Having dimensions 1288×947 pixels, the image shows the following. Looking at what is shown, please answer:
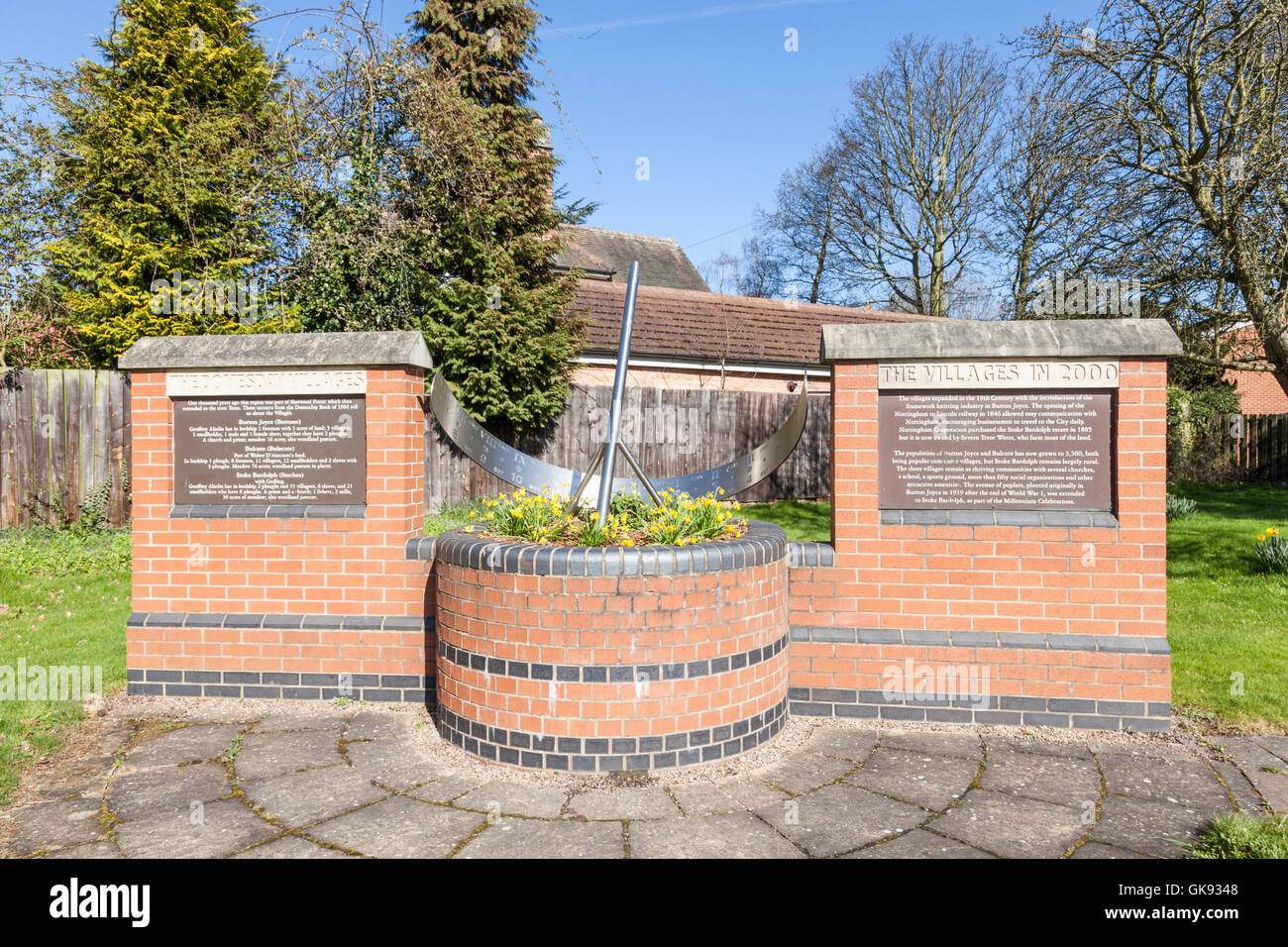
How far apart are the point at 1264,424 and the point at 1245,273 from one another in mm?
11522

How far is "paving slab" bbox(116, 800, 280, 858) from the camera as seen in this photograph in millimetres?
3127

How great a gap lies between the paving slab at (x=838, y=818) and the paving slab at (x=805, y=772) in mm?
93

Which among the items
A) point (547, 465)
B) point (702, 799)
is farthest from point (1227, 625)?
point (547, 465)

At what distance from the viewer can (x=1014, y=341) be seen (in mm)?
4516

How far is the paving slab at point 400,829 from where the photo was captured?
313 centimetres

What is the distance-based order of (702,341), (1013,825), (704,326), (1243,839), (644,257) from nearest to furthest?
(1243,839)
(1013,825)
(702,341)
(704,326)
(644,257)

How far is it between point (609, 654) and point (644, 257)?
24.9 meters

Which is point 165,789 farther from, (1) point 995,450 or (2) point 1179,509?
(2) point 1179,509

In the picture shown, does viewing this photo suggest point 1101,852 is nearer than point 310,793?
Yes

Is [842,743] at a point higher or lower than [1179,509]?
lower

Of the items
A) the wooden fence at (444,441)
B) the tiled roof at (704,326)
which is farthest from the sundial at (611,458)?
the tiled roof at (704,326)

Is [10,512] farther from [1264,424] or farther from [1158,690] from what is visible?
[1264,424]

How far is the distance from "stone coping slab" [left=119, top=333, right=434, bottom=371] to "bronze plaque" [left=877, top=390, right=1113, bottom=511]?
3.13 metres

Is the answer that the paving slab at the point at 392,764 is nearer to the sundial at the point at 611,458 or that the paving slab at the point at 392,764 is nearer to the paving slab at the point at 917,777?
the sundial at the point at 611,458
